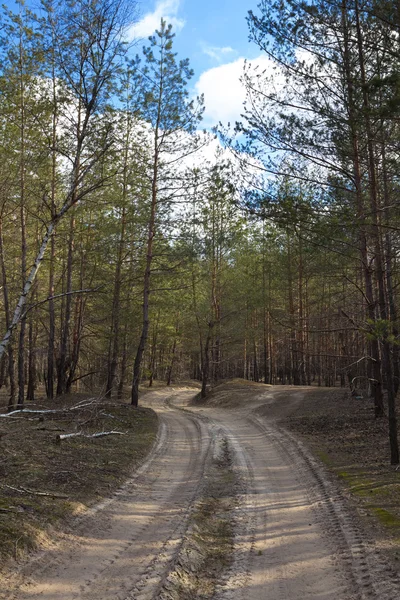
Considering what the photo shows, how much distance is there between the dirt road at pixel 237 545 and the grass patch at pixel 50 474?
11.1 inches

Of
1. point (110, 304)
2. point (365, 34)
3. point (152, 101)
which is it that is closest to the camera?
point (365, 34)

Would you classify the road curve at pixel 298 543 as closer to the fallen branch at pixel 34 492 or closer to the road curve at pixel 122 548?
the road curve at pixel 122 548

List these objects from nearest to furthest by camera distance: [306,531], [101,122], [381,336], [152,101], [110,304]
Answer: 1. [306,531]
2. [381,336]
3. [101,122]
4. [152,101]
5. [110,304]

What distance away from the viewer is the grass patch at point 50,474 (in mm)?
5020

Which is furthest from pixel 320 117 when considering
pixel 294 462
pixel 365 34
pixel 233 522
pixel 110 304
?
pixel 110 304

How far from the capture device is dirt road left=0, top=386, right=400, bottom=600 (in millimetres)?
4129

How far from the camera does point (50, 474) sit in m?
7.28

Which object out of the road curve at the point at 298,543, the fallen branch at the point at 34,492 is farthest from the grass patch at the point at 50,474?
the road curve at the point at 298,543

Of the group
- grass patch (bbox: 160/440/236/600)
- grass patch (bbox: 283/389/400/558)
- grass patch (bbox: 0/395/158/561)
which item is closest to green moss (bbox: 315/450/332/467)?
grass patch (bbox: 283/389/400/558)

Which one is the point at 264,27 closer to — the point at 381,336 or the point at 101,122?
the point at 101,122

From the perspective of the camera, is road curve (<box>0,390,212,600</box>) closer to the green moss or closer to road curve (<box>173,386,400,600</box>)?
road curve (<box>173,386,400,600</box>)

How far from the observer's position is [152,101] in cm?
1759

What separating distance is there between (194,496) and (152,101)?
15649 millimetres

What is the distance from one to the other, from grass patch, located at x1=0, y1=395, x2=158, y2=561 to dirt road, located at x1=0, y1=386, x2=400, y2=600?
28cm
